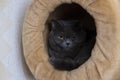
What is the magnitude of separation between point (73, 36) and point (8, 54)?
1.20 ft

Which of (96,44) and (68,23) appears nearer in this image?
(96,44)

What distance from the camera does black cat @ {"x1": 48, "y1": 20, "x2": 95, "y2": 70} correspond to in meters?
1.30

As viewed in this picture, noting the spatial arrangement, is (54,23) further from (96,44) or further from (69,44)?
(96,44)

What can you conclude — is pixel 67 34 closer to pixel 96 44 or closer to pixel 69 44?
pixel 69 44

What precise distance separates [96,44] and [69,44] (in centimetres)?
18

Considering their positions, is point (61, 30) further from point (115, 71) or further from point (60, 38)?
point (115, 71)

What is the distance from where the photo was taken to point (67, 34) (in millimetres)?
1315

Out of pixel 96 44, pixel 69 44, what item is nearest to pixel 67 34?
pixel 69 44

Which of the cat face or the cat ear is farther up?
the cat ear

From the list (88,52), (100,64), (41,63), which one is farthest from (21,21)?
(100,64)

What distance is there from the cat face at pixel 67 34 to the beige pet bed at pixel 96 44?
9cm

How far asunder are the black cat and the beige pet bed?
0.06m

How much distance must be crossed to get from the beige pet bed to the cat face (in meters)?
0.09

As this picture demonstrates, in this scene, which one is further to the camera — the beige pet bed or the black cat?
the black cat
